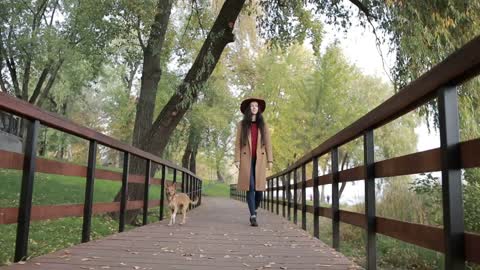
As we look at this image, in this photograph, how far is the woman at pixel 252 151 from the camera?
7.48 meters

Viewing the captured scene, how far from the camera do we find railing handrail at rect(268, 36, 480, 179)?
7.54 ft

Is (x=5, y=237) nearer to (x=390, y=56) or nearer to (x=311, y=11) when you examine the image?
(x=390, y=56)

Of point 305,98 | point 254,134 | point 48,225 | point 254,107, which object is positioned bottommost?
point 48,225

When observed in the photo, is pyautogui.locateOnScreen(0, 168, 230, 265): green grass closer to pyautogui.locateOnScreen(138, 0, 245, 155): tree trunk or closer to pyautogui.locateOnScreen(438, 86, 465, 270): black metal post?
pyautogui.locateOnScreen(138, 0, 245, 155): tree trunk

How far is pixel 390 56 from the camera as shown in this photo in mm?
9055

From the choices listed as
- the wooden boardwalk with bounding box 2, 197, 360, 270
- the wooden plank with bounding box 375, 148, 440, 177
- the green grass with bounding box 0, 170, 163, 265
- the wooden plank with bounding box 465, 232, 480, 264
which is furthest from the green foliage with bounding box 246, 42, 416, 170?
the wooden plank with bounding box 465, 232, 480, 264

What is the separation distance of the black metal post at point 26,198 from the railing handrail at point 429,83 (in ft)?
8.75

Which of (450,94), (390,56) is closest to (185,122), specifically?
(390,56)

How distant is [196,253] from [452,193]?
104 inches

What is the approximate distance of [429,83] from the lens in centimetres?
275

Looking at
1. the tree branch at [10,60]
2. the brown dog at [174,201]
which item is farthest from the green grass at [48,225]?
the tree branch at [10,60]

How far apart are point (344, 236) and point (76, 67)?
11567 mm

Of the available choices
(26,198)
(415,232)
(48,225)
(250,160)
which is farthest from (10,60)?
(415,232)

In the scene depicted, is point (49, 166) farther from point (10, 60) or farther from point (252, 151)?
point (10, 60)
